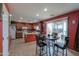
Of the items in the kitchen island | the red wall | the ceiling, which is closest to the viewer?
the ceiling

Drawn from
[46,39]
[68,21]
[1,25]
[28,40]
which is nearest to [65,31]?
[68,21]

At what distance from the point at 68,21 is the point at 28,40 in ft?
12.5

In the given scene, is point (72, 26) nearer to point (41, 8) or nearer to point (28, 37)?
point (41, 8)

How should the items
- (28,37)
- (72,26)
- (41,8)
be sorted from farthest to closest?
1. (28,37)
2. (72,26)
3. (41,8)

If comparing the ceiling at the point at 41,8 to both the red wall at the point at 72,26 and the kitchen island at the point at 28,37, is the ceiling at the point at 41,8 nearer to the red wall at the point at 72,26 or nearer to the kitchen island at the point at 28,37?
the red wall at the point at 72,26

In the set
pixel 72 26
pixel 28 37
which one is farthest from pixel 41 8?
pixel 28 37

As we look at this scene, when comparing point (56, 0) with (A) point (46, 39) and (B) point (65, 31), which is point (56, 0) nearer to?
(A) point (46, 39)

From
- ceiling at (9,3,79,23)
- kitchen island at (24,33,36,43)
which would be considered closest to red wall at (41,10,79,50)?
ceiling at (9,3,79,23)

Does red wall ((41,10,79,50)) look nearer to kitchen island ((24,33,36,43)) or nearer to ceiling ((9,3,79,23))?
ceiling ((9,3,79,23))

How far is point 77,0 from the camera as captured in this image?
2709 mm

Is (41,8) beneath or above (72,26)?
above

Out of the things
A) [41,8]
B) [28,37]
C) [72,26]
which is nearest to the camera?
[41,8]

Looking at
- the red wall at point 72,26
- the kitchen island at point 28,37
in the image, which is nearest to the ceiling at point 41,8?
the red wall at point 72,26

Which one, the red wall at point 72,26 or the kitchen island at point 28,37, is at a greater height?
the red wall at point 72,26
